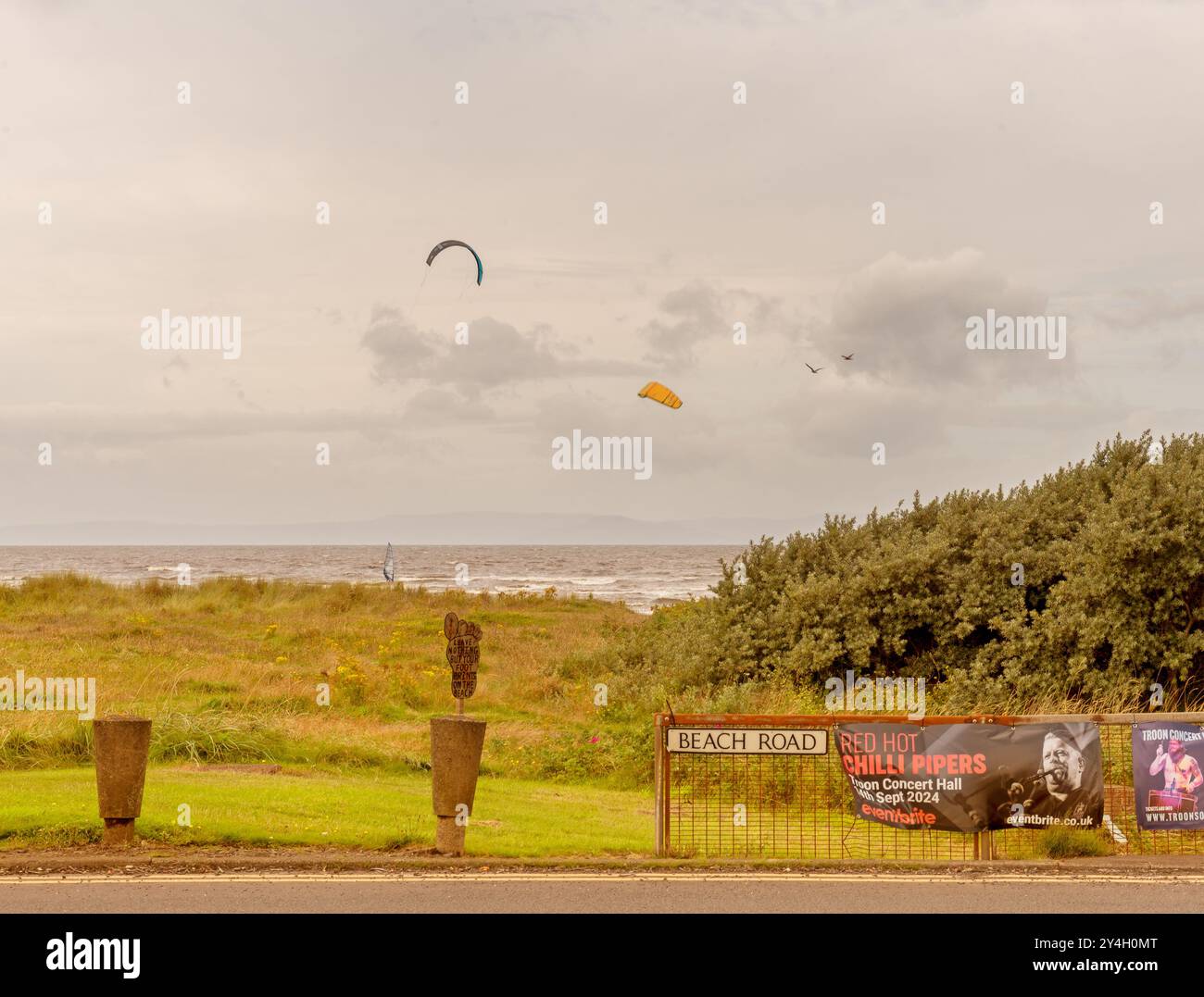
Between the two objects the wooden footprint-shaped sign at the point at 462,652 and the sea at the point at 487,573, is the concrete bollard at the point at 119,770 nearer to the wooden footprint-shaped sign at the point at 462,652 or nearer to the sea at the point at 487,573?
the wooden footprint-shaped sign at the point at 462,652

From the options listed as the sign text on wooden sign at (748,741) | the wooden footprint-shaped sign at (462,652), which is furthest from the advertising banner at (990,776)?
the wooden footprint-shaped sign at (462,652)

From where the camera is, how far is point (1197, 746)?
11.6m

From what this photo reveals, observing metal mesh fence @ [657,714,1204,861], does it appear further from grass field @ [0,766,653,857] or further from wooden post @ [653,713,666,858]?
grass field @ [0,766,653,857]

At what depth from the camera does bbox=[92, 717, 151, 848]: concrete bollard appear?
11398 millimetres

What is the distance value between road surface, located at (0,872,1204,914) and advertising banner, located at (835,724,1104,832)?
684 millimetres

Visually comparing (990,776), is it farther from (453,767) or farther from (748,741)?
(453,767)

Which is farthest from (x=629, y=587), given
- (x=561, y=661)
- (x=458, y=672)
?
(x=458, y=672)

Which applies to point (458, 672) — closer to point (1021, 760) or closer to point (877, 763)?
point (877, 763)

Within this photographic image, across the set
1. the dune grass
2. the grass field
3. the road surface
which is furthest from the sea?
the road surface

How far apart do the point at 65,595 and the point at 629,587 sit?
53606mm

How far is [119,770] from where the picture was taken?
11.4 meters

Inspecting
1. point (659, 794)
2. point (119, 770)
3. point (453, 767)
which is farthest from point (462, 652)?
point (119, 770)

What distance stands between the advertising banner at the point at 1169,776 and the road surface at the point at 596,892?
2.82 feet

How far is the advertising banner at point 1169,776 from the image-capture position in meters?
11.6
